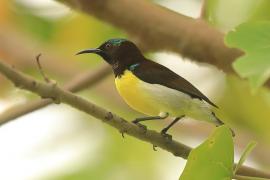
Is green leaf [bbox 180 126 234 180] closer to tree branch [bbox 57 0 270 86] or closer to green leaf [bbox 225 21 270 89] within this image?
green leaf [bbox 225 21 270 89]

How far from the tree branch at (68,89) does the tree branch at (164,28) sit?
15 centimetres

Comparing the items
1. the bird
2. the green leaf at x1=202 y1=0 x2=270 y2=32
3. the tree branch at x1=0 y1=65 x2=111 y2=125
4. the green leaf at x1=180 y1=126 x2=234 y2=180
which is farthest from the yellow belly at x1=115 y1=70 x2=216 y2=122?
the green leaf at x1=202 y1=0 x2=270 y2=32

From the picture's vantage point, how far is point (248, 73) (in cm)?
104

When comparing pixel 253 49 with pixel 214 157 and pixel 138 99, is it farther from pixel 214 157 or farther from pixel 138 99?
pixel 138 99

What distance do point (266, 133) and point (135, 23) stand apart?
883 mm

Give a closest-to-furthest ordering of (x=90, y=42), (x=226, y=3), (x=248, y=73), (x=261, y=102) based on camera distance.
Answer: (x=248, y=73) → (x=226, y=3) → (x=261, y=102) → (x=90, y=42)

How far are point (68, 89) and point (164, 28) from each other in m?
0.25

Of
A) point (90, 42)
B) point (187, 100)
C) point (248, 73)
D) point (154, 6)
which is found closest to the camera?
point (248, 73)

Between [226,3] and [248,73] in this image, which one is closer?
[248,73]

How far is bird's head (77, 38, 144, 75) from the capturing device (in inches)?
67.9

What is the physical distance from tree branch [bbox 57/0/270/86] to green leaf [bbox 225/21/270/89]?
405 millimetres

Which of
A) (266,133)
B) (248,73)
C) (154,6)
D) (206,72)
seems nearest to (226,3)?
(206,72)

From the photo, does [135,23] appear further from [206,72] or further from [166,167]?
[166,167]

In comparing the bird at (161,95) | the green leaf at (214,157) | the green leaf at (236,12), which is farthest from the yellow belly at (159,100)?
the green leaf at (236,12)
